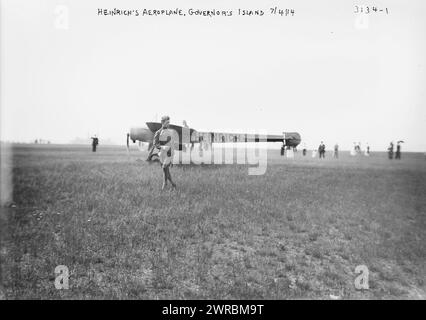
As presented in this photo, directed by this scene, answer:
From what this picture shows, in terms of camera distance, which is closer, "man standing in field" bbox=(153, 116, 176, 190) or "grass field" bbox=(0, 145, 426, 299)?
"grass field" bbox=(0, 145, 426, 299)

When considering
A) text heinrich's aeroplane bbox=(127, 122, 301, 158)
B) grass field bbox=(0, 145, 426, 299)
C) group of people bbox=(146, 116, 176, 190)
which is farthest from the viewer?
text heinrich's aeroplane bbox=(127, 122, 301, 158)

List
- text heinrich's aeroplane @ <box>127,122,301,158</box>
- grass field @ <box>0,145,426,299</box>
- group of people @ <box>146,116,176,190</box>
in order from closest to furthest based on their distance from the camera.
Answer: grass field @ <box>0,145,426,299</box> < group of people @ <box>146,116,176,190</box> < text heinrich's aeroplane @ <box>127,122,301,158</box>

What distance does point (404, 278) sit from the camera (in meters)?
7.84

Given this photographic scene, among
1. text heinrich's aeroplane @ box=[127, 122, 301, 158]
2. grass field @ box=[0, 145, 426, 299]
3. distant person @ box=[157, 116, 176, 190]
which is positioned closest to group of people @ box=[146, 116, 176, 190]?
distant person @ box=[157, 116, 176, 190]

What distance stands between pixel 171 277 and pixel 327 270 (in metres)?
4.02

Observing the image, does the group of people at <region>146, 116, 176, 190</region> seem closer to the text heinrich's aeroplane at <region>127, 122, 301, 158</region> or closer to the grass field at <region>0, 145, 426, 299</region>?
the grass field at <region>0, 145, 426, 299</region>

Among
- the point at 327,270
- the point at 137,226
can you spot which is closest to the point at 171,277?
the point at 137,226

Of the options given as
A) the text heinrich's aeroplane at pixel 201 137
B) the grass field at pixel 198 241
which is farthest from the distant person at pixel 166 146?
the text heinrich's aeroplane at pixel 201 137

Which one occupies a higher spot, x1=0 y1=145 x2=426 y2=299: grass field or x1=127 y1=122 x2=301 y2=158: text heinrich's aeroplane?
x1=127 y1=122 x2=301 y2=158: text heinrich's aeroplane

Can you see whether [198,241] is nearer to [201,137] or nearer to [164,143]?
[164,143]

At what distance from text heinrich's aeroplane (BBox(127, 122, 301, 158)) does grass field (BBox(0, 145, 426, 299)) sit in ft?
25.0

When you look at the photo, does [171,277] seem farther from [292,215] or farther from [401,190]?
[401,190]

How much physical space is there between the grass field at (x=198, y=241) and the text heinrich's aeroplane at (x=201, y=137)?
25.0 ft

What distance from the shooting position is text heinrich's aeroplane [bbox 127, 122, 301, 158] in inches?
782
